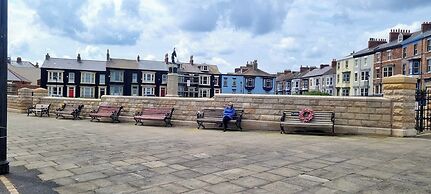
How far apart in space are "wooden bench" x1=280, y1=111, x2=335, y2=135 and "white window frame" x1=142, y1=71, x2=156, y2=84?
57.7 metres

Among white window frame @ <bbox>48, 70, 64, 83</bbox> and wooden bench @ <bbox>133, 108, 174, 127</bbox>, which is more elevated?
white window frame @ <bbox>48, 70, 64, 83</bbox>

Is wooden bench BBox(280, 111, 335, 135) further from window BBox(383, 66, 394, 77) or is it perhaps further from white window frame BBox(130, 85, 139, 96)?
white window frame BBox(130, 85, 139, 96)

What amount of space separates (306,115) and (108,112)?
898 centimetres

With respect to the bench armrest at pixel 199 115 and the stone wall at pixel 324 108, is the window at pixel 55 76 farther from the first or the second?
the bench armrest at pixel 199 115

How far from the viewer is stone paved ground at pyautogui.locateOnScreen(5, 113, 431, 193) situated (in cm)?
501

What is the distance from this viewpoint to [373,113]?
10820 mm

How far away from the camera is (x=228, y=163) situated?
6.54 meters

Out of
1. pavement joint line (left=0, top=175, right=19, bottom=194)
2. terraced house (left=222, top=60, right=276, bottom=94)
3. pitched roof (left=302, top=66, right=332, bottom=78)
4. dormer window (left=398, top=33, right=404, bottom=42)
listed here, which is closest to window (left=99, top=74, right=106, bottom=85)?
terraced house (left=222, top=60, right=276, bottom=94)

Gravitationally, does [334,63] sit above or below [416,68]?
above

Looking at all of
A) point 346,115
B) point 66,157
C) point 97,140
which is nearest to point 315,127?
point 346,115

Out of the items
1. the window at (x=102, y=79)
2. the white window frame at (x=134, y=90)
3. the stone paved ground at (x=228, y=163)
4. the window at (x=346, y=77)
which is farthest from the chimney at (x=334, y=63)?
the stone paved ground at (x=228, y=163)

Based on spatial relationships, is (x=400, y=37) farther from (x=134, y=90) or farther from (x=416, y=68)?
(x=134, y=90)

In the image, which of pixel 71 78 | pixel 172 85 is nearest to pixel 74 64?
pixel 71 78

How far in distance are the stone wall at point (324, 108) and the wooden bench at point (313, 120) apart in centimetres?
39
